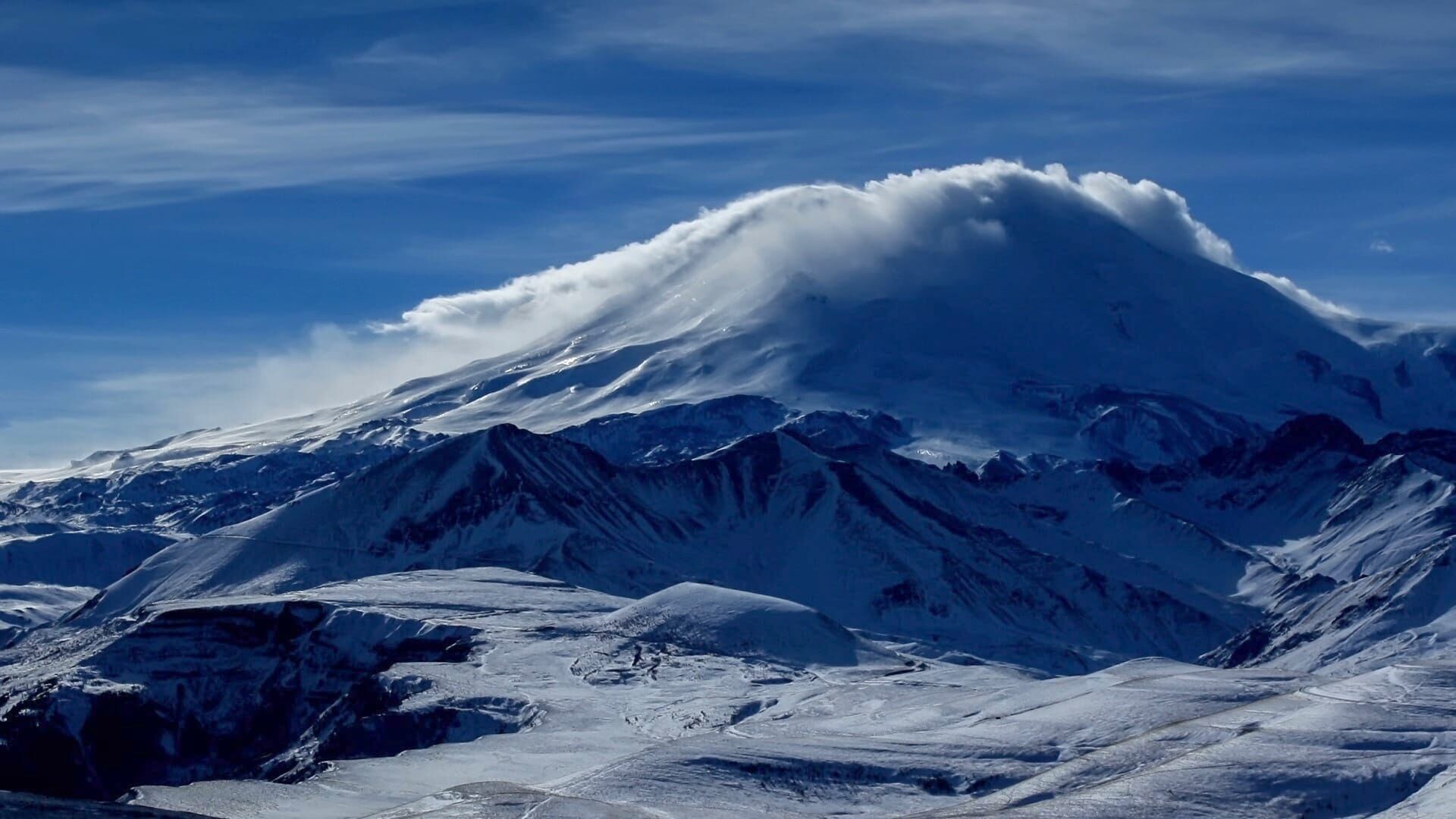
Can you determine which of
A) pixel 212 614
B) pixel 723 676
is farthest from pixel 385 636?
pixel 723 676

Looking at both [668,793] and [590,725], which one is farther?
[590,725]

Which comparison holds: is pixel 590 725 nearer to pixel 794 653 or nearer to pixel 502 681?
pixel 502 681

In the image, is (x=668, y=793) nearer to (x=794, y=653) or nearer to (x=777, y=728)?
(x=777, y=728)

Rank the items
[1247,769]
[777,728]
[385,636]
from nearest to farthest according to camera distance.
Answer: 1. [1247,769]
2. [777,728]
3. [385,636]

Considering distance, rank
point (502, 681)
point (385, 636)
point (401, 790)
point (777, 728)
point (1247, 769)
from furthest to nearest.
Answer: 1. point (385, 636)
2. point (502, 681)
3. point (777, 728)
4. point (401, 790)
5. point (1247, 769)

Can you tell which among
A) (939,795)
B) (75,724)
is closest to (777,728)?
(939,795)

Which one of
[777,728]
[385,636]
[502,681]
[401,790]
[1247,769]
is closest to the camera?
[1247,769]

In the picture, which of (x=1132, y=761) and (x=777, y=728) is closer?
(x=1132, y=761)

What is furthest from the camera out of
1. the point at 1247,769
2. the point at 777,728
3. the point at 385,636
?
the point at 385,636

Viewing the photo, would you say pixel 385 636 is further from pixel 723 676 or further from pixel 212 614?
pixel 723 676
